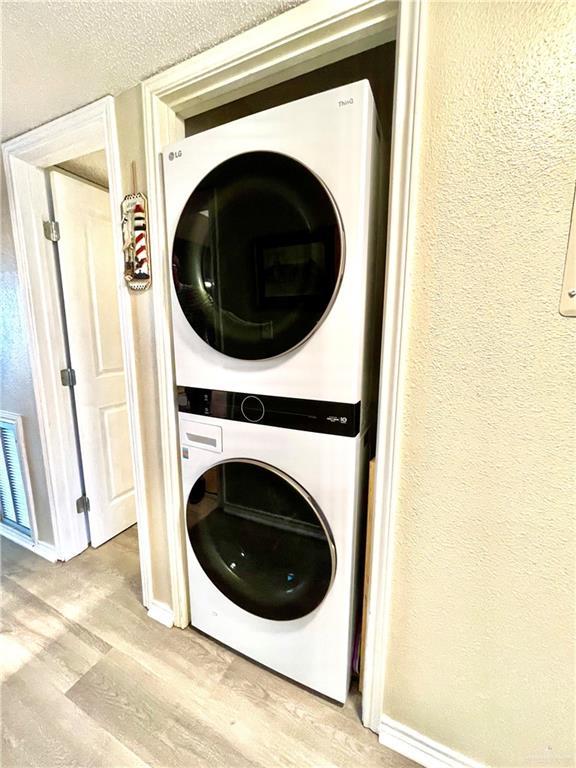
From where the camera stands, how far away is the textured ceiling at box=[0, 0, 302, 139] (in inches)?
31.1

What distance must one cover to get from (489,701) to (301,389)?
0.96 metres

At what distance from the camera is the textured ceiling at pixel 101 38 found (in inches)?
31.1

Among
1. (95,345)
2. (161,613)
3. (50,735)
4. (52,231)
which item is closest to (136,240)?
(52,231)

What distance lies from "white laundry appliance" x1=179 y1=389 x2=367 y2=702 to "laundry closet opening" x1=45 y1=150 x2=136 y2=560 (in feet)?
3.17

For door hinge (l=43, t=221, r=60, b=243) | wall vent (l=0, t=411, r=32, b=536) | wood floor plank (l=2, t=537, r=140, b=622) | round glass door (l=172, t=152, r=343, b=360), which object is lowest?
wood floor plank (l=2, t=537, r=140, b=622)

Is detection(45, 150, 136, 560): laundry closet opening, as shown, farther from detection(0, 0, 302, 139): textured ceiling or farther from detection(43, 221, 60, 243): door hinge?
detection(0, 0, 302, 139): textured ceiling

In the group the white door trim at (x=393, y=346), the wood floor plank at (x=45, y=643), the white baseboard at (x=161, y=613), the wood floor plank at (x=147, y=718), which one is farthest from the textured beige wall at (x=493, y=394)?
the wood floor plank at (x=45, y=643)

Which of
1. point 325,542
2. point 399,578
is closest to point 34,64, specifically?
point 325,542

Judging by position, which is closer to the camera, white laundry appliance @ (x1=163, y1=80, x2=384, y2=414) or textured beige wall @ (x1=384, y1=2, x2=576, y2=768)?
textured beige wall @ (x1=384, y1=2, x2=576, y2=768)

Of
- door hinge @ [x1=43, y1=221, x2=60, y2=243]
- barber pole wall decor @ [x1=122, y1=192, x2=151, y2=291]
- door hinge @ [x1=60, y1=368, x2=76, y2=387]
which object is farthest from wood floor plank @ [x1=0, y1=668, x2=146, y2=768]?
door hinge @ [x1=43, y1=221, x2=60, y2=243]

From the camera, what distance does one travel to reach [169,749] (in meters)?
0.95

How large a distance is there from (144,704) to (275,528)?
0.78 metres

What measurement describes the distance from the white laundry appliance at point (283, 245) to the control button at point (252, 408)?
3cm

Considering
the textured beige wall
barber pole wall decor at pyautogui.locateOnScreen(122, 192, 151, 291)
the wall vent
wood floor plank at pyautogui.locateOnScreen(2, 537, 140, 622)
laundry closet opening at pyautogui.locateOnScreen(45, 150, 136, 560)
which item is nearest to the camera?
the textured beige wall
